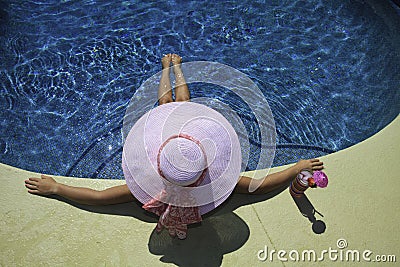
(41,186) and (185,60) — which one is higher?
(185,60)

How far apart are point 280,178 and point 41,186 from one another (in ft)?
5.70

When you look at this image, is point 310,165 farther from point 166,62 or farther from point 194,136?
point 166,62

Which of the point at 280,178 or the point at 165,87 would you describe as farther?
the point at 165,87

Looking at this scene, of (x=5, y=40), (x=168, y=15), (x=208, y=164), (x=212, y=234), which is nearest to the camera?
(x=208, y=164)

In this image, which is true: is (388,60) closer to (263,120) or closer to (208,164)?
(263,120)

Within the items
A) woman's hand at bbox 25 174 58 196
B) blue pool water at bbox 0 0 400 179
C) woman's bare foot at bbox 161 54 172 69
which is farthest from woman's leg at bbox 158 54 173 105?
woman's hand at bbox 25 174 58 196

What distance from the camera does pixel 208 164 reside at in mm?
2312

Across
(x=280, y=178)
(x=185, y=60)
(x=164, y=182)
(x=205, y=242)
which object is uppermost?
(x=164, y=182)

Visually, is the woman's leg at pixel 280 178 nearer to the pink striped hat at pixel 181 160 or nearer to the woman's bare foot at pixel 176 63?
the pink striped hat at pixel 181 160

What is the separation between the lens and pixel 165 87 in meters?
3.77

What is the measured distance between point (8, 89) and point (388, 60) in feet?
13.0

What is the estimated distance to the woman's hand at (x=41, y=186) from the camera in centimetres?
308

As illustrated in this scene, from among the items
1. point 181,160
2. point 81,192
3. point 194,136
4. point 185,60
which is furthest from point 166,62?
point 181,160

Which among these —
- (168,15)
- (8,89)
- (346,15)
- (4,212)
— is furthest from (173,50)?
(4,212)
